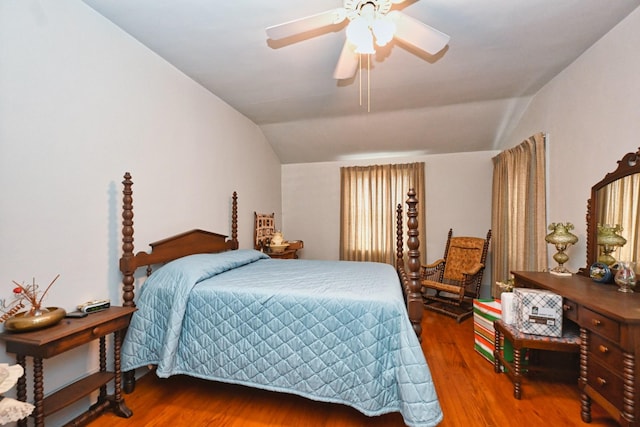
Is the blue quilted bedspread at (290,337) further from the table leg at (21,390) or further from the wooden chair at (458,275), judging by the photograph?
the wooden chair at (458,275)

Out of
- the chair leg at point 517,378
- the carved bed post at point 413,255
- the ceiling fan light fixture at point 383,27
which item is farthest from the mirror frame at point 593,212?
the ceiling fan light fixture at point 383,27

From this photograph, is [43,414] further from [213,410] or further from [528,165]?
[528,165]

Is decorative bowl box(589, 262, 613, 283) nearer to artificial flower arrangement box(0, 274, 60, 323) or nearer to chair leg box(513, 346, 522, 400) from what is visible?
chair leg box(513, 346, 522, 400)

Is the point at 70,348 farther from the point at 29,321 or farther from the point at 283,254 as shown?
the point at 283,254

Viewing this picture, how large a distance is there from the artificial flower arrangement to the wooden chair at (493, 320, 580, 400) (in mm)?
2830

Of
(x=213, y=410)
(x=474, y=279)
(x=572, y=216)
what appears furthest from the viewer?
(x=474, y=279)

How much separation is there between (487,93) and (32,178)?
3873 mm

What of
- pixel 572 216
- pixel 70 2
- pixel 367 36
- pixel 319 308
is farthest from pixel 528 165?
pixel 70 2

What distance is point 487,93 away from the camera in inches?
121

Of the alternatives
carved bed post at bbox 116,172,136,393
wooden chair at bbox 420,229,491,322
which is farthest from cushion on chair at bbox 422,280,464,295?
carved bed post at bbox 116,172,136,393

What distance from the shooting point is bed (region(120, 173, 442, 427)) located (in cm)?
154

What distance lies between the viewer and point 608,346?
1528 mm

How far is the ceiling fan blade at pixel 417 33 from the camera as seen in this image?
1568 millimetres

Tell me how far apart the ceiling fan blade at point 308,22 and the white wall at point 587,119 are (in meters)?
1.97
